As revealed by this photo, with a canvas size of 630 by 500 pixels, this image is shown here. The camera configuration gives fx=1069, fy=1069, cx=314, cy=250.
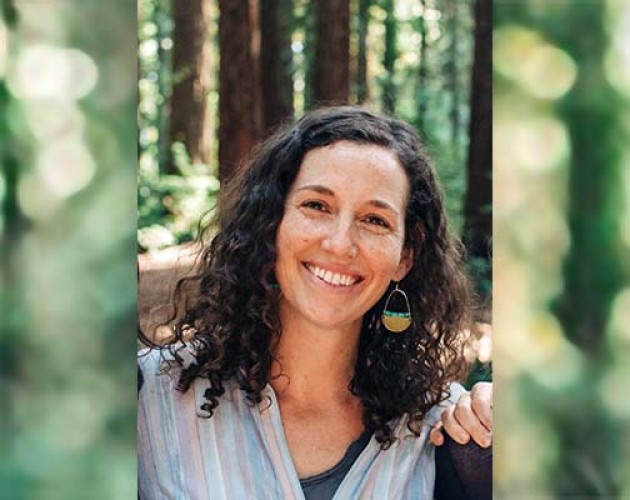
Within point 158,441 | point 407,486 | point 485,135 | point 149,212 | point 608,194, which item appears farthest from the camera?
point 149,212

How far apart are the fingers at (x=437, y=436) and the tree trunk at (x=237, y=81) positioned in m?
4.20

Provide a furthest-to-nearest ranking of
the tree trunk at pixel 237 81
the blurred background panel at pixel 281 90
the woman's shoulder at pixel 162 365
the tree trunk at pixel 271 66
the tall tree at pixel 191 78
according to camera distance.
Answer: the tall tree at pixel 191 78 < the tree trunk at pixel 271 66 < the tree trunk at pixel 237 81 < the blurred background panel at pixel 281 90 < the woman's shoulder at pixel 162 365

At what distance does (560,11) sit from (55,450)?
0.49 meters

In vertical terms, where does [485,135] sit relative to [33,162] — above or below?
below

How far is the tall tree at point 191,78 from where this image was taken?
8.17 metres

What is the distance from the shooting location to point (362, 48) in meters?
10.2

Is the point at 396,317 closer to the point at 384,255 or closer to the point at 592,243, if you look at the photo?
the point at 384,255

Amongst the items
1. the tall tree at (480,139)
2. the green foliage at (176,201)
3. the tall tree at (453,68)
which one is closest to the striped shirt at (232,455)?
the tall tree at (480,139)

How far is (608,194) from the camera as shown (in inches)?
30.3

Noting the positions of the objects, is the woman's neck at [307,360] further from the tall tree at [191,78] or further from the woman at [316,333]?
the tall tree at [191,78]

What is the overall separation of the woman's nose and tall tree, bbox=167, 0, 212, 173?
6415 millimetres

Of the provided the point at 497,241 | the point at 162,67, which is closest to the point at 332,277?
the point at 497,241

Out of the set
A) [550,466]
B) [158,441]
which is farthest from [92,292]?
[158,441]

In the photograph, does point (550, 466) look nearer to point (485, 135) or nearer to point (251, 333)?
point (251, 333)
